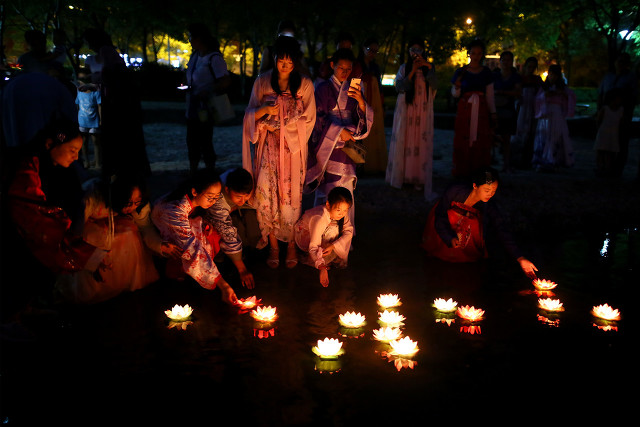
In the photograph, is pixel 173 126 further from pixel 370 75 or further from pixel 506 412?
pixel 506 412

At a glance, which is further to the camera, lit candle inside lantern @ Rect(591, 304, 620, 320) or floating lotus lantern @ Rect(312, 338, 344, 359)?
lit candle inside lantern @ Rect(591, 304, 620, 320)

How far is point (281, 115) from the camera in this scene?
15.4 ft

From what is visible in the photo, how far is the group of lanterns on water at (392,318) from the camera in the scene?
3.27 meters

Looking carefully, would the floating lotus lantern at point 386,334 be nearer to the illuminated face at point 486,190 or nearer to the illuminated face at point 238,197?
the illuminated face at point 238,197

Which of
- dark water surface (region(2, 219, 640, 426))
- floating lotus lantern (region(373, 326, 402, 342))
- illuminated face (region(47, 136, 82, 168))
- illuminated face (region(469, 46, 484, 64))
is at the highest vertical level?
illuminated face (region(469, 46, 484, 64))

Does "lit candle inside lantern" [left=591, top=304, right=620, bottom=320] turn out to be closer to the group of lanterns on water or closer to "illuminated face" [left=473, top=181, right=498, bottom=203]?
the group of lanterns on water

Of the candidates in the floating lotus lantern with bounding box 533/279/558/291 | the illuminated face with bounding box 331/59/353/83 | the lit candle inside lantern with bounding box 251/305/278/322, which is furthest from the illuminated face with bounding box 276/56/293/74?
the floating lotus lantern with bounding box 533/279/558/291

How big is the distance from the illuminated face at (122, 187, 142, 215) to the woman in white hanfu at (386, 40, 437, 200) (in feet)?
12.8

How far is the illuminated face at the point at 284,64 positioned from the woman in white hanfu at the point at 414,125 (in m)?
2.61

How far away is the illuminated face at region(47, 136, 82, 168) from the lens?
12.1 feet

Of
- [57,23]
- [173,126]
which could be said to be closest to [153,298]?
[173,126]

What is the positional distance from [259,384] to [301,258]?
81.1 inches

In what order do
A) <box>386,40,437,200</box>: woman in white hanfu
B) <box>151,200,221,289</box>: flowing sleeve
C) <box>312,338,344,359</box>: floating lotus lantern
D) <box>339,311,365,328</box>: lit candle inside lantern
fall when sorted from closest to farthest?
<box>312,338,344,359</box>: floating lotus lantern < <box>339,311,365,328</box>: lit candle inside lantern < <box>151,200,221,289</box>: flowing sleeve < <box>386,40,437,200</box>: woman in white hanfu

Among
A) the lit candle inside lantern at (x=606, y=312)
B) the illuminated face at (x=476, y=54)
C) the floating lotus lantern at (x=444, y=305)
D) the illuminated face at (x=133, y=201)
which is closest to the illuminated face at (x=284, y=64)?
the illuminated face at (x=133, y=201)
